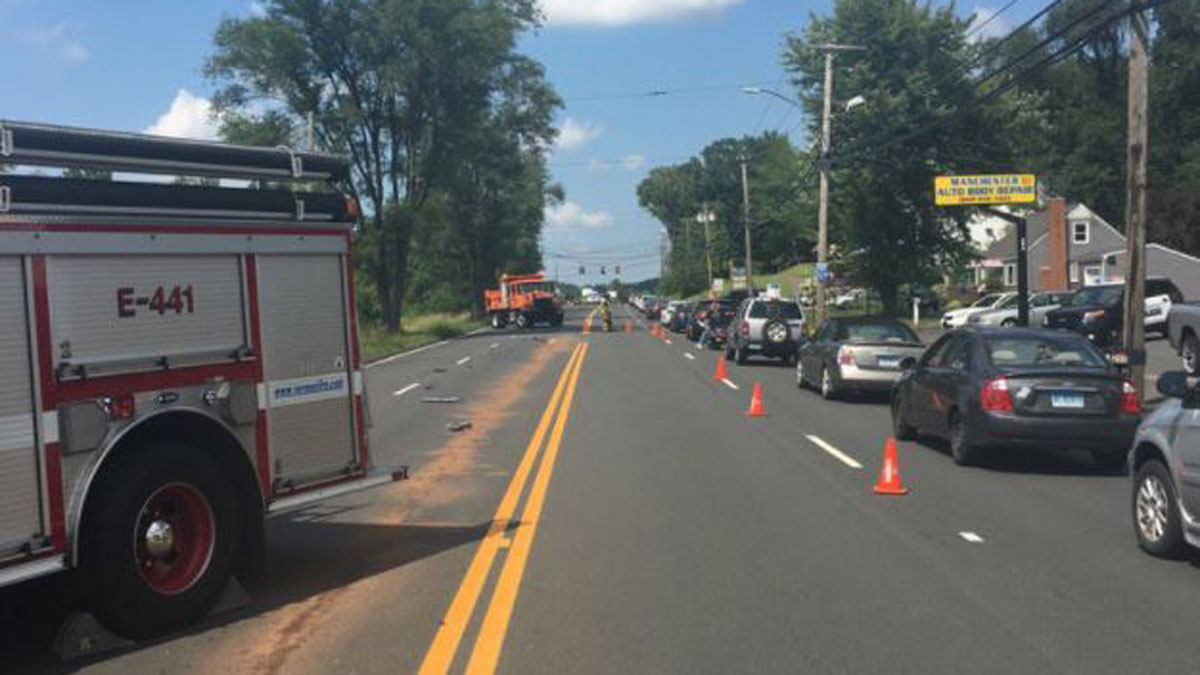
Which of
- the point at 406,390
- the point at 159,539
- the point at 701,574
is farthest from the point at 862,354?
the point at 159,539

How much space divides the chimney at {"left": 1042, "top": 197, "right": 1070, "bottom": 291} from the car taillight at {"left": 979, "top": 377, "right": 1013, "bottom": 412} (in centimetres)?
6098

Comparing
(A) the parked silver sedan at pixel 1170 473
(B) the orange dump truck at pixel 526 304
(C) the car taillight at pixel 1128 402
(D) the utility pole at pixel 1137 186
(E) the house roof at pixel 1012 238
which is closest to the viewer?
(A) the parked silver sedan at pixel 1170 473

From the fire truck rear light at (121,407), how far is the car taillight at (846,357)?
14645 millimetres

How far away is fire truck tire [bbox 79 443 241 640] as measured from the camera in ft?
18.8

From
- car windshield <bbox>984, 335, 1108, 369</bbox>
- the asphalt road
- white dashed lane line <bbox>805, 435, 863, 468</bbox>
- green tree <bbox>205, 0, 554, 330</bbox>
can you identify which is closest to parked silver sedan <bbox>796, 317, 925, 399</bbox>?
white dashed lane line <bbox>805, 435, 863, 468</bbox>

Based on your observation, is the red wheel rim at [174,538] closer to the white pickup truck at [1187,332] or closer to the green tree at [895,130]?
the white pickup truck at [1187,332]

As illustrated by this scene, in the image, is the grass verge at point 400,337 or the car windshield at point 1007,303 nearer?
the grass verge at point 400,337

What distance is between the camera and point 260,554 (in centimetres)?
681

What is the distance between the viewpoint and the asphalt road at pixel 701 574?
5633 mm

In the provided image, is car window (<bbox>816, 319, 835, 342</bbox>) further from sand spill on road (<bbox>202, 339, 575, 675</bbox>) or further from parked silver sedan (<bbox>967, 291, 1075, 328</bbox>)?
parked silver sedan (<bbox>967, 291, 1075, 328</bbox>)

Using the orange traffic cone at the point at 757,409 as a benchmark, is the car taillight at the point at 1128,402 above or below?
above

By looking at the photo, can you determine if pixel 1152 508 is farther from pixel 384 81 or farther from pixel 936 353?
pixel 384 81

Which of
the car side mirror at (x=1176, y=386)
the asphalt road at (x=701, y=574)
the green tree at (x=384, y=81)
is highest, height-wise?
the green tree at (x=384, y=81)

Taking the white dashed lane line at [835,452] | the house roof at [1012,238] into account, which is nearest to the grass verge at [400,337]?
the white dashed lane line at [835,452]
